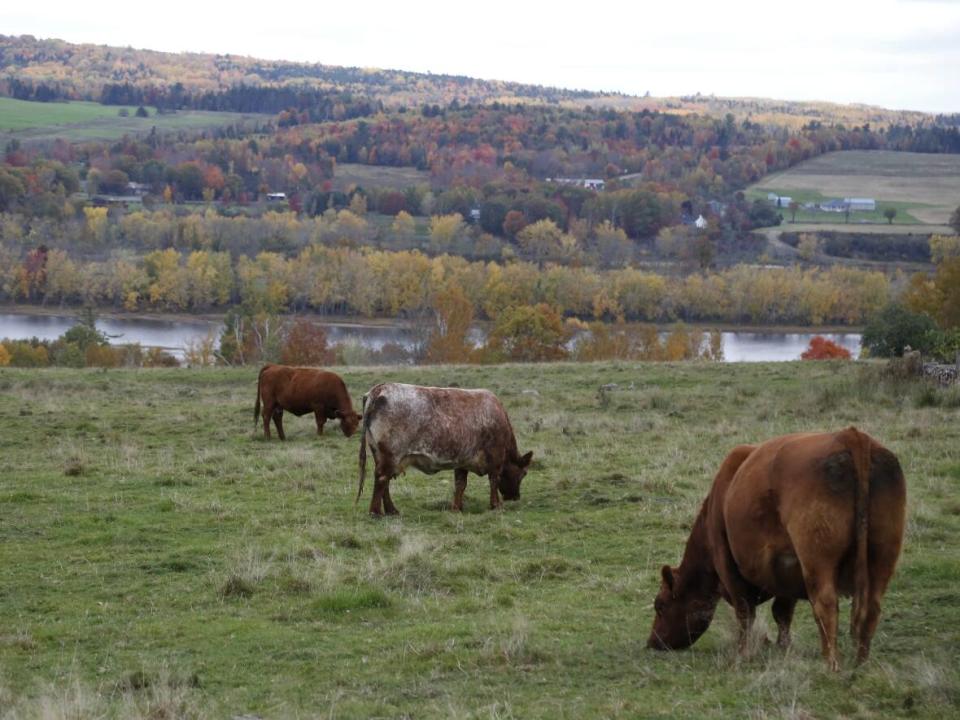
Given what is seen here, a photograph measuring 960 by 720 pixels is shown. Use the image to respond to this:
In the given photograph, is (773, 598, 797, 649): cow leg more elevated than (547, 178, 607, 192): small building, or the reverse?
(773, 598, 797, 649): cow leg

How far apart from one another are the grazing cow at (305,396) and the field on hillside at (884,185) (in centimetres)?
13734

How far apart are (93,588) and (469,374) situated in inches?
803

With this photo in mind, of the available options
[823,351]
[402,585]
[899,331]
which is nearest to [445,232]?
[823,351]

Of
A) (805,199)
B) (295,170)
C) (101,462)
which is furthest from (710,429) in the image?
(295,170)

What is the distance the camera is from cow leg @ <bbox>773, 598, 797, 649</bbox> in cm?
786

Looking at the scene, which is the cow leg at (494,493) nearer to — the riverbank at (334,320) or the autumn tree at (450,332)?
the autumn tree at (450,332)

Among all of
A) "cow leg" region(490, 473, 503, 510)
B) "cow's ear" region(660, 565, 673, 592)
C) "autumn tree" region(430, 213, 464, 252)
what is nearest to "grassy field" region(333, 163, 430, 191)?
"autumn tree" region(430, 213, 464, 252)

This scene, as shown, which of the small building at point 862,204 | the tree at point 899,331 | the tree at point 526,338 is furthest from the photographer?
the small building at point 862,204

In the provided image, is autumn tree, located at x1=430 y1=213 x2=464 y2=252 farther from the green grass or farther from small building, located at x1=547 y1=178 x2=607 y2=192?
the green grass

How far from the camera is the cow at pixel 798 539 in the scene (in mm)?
6984

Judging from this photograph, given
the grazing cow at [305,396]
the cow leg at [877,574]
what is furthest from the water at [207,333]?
the cow leg at [877,574]

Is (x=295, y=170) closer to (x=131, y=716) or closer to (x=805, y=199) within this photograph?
(x=805, y=199)

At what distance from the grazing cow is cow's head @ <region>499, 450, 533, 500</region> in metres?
6.62

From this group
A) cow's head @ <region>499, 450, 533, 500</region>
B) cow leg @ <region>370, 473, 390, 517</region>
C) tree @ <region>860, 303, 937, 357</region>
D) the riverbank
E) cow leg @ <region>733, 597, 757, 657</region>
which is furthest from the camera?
the riverbank
